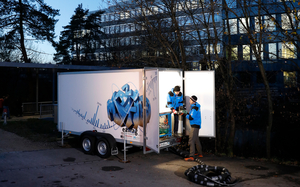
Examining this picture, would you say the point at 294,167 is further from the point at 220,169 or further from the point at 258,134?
the point at 258,134

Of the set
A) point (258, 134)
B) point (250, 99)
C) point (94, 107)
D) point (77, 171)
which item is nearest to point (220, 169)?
point (77, 171)

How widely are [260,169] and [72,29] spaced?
124 feet

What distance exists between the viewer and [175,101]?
A: 9.40 metres

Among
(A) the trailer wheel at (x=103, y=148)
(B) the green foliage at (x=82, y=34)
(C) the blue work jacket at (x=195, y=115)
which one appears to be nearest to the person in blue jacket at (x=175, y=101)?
(C) the blue work jacket at (x=195, y=115)

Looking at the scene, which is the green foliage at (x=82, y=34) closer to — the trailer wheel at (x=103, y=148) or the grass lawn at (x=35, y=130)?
the grass lawn at (x=35, y=130)

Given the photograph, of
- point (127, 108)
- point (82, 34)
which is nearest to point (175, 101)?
point (127, 108)

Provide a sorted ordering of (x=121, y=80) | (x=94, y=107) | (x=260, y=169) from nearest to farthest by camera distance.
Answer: (x=260, y=169) < (x=121, y=80) < (x=94, y=107)

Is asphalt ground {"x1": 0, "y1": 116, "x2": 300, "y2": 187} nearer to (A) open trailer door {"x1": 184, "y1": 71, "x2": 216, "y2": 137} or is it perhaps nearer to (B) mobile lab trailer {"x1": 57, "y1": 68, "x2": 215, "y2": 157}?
(B) mobile lab trailer {"x1": 57, "y1": 68, "x2": 215, "y2": 157}

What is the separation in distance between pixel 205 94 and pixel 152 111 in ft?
7.13

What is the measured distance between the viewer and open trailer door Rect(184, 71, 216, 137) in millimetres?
9078

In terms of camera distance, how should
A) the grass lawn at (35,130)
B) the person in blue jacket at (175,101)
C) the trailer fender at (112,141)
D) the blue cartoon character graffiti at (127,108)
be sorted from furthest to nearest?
the grass lawn at (35,130) → the person in blue jacket at (175,101) → the trailer fender at (112,141) → the blue cartoon character graffiti at (127,108)

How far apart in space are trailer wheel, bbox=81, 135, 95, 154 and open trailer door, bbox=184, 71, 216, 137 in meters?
3.63

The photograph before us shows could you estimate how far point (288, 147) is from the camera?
608 inches

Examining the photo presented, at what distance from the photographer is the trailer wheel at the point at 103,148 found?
8812 mm
